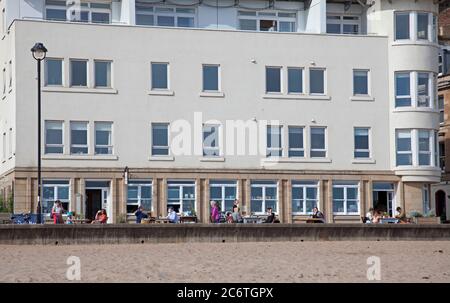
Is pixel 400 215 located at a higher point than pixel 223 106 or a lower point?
lower

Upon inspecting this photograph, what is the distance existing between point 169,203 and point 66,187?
208 inches

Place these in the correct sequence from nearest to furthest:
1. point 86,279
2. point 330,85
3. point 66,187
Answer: point 86,279 → point 66,187 → point 330,85

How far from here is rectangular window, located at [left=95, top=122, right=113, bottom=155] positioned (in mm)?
59438

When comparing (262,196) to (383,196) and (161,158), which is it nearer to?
(161,158)

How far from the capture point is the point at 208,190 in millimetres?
60750

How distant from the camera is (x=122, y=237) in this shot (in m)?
39.4

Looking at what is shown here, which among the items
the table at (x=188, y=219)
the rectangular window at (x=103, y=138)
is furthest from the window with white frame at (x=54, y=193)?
the table at (x=188, y=219)

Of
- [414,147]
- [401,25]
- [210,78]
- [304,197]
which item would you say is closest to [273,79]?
[210,78]

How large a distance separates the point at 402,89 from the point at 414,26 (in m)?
3.42

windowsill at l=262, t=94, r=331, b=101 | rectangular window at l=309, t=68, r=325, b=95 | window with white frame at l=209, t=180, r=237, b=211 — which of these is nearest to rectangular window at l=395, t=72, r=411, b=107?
windowsill at l=262, t=94, r=331, b=101

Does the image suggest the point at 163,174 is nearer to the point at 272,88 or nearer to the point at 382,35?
the point at 272,88

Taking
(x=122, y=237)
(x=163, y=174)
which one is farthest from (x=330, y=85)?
(x=122, y=237)
